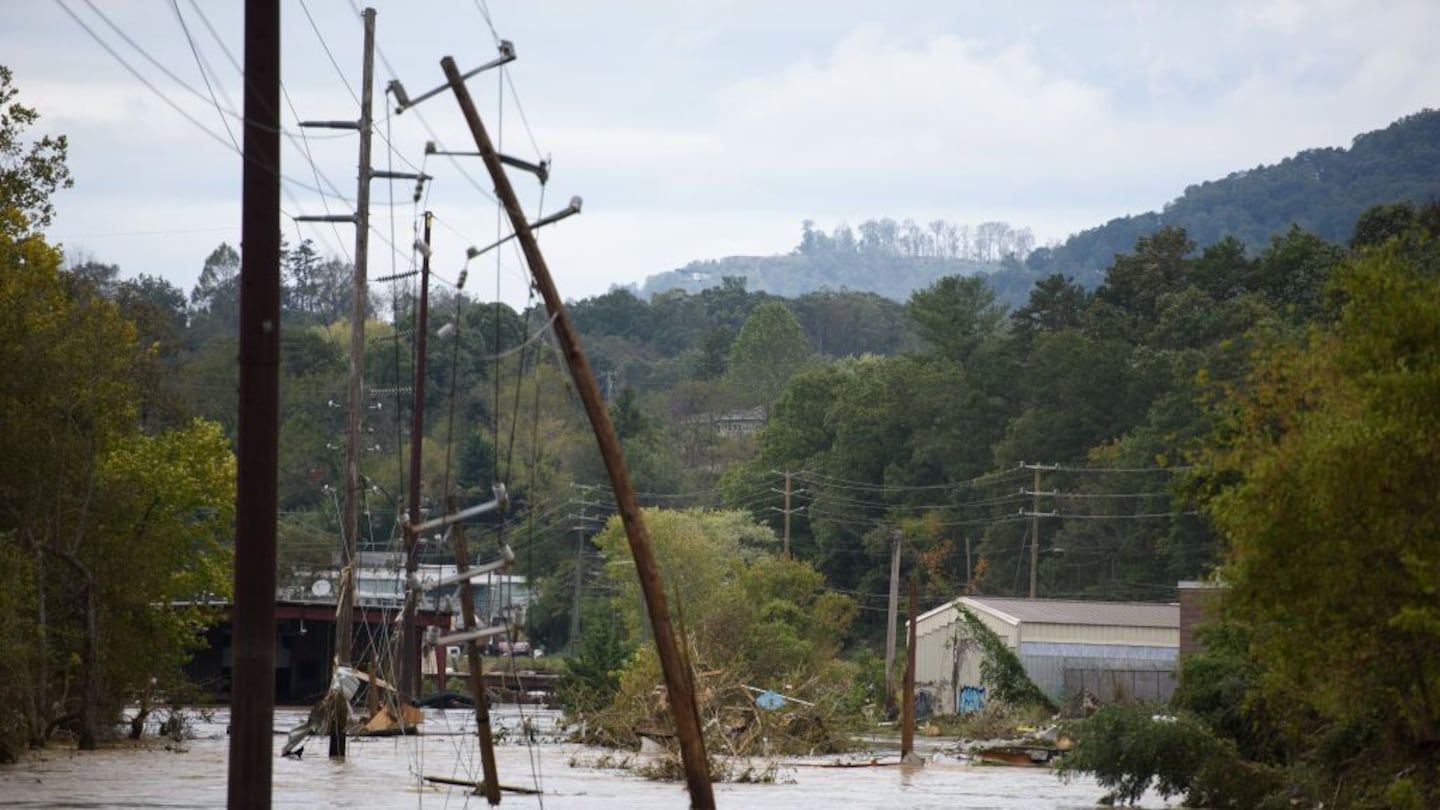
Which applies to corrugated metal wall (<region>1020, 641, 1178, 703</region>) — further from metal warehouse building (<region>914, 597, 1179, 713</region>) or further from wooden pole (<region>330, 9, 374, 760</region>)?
wooden pole (<region>330, 9, 374, 760</region>)

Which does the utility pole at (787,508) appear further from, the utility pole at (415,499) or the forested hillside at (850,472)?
the utility pole at (415,499)

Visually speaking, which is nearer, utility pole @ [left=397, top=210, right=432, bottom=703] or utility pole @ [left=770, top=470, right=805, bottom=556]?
utility pole @ [left=397, top=210, right=432, bottom=703]

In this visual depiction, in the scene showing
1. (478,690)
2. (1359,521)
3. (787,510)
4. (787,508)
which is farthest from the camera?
(787,508)

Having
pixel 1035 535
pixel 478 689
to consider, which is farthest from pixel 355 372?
pixel 1035 535

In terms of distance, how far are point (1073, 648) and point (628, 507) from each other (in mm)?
51497

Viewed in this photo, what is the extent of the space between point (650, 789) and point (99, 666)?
42.3ft

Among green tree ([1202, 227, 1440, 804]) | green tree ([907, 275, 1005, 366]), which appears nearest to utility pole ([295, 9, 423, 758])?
green tree ([1202, 227, 1440, 804])

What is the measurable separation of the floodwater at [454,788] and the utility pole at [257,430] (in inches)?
505

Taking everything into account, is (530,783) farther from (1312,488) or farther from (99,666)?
(1312,488)

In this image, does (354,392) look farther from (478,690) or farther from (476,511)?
(476,511)

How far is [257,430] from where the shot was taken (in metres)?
14.7

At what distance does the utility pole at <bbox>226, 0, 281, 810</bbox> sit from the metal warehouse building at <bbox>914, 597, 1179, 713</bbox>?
5275 centimetres

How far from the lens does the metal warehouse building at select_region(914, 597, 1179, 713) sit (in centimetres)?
6744

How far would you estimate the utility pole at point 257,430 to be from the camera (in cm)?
1433
